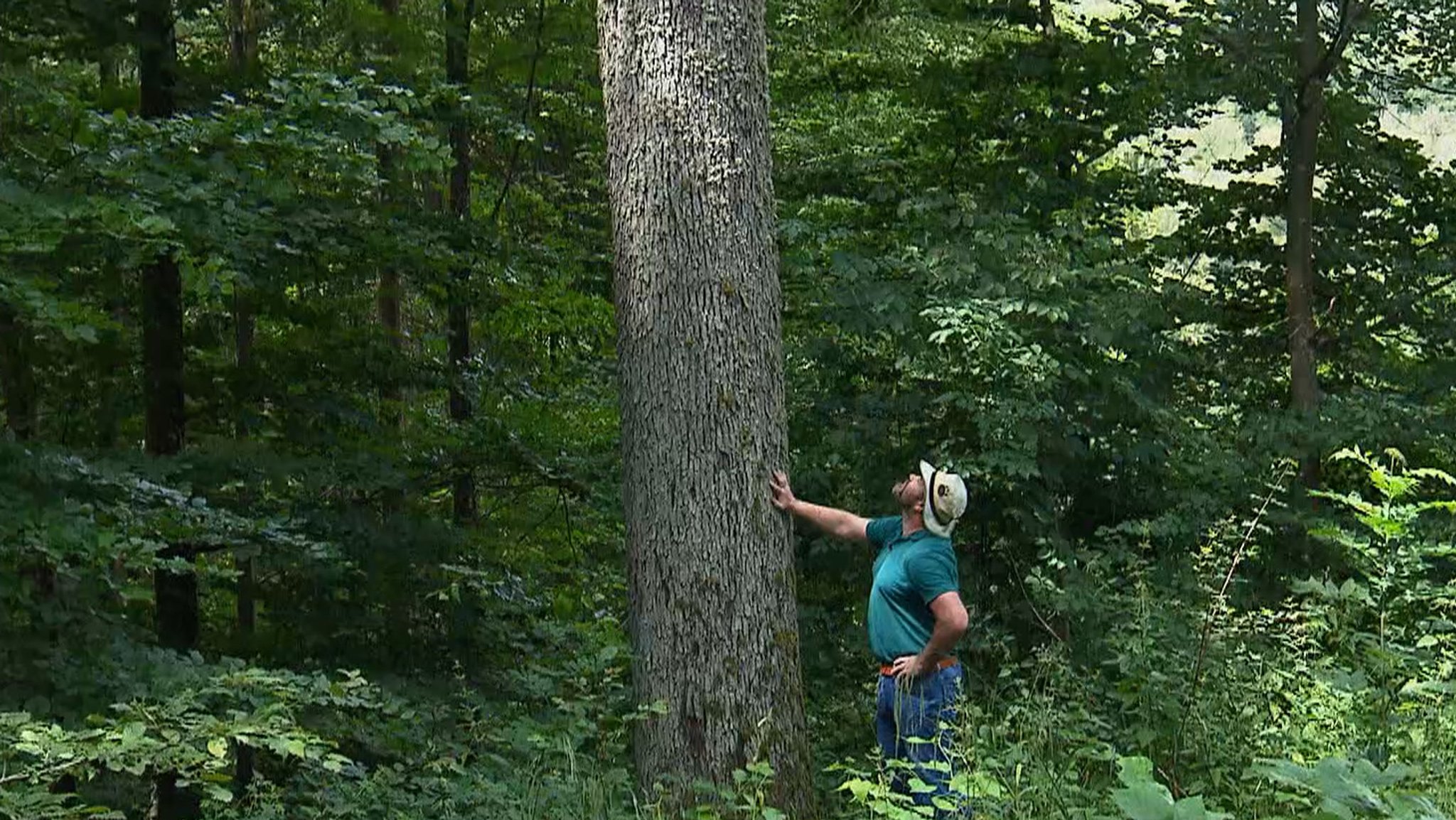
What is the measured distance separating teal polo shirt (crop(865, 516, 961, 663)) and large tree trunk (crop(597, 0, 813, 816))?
1.52 ft

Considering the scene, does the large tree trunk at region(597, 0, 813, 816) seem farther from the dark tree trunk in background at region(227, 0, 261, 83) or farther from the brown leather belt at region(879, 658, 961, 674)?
the dark tree trunk in background at region(227, 0, 261, 83)

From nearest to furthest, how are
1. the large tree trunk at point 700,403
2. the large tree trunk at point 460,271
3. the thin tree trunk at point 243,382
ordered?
1. the large tree trunk at point 700,403
2. the thin tree trunk at point 243,382
3. the large tree trunk at point 460,271

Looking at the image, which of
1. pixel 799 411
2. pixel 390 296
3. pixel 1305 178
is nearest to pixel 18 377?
pixel 390 296

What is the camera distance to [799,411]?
784 cm

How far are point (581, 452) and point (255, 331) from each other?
404 centimetres

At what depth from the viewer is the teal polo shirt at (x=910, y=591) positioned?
17.7 ft

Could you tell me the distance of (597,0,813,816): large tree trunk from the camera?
507cm

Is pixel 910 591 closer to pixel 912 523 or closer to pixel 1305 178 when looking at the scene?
pixel 912 523

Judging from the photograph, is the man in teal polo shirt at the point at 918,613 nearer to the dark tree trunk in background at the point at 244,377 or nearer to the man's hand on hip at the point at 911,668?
the man's hand on hip at the point at 911,668

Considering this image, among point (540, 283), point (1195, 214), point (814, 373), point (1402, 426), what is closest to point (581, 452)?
point (540, 283)

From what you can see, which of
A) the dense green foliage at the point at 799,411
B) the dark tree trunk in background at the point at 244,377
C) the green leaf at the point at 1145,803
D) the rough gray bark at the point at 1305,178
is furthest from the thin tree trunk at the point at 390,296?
the rough gray bark at the point at 1305,178

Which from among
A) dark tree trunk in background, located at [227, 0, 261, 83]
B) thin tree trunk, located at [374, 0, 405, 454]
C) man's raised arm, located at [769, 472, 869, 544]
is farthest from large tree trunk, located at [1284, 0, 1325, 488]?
dark tree trunk in background, located at [227, 0, 261, 83]

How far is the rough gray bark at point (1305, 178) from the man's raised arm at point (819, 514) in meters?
5.45

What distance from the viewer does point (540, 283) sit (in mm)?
8656
